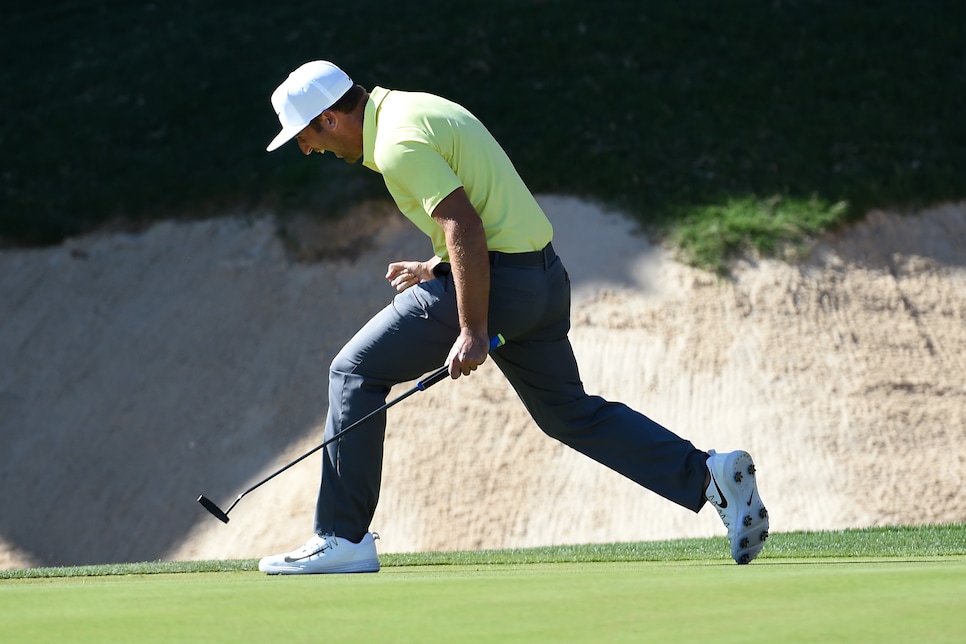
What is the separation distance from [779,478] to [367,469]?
23.1 ft

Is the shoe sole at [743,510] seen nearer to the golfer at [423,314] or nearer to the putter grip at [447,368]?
the golfer at [423,314]

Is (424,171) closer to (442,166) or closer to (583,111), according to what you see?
(442,166)

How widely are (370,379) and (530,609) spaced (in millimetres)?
1876

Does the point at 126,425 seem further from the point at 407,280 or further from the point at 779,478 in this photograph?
the point at 407,280

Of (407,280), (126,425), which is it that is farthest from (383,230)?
(407,280)

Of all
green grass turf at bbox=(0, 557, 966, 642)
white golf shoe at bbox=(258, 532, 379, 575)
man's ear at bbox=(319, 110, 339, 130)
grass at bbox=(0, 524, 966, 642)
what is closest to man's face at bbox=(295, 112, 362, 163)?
man's ear at bbox=(319, 110, 339, 130)

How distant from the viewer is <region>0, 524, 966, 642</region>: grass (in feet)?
9.44

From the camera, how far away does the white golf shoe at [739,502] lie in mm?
4965

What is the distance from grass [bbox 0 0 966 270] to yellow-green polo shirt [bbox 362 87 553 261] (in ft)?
26.4

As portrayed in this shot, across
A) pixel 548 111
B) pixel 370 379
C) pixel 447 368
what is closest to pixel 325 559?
pixel 370 379

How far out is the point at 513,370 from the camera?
5.29 metres

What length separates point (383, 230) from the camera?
545 inches

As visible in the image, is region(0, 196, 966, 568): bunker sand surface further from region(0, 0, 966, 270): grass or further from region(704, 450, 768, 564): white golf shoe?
region(704, 450, 768, 564): white golf shoe

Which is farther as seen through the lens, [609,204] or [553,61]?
[553,61]
